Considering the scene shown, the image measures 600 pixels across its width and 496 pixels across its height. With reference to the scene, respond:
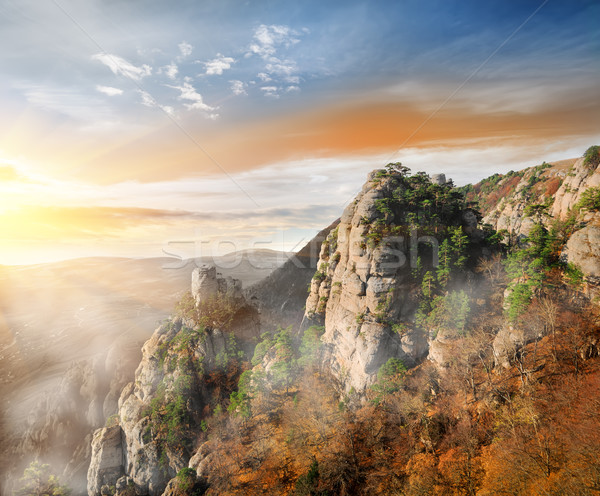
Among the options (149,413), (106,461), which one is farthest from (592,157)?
(106,461)

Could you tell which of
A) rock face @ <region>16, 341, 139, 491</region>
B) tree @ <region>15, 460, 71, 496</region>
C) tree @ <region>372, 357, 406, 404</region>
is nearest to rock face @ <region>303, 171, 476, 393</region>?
tree @ <region>372, 357, 406, 404</region>

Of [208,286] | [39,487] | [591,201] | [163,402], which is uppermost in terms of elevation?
[591,201]

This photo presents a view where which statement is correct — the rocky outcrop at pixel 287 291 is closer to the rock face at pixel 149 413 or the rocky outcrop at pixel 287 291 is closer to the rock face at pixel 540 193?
the rock face at pixel 149 413

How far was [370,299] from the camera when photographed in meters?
40.6

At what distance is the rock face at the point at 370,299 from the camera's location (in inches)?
1518

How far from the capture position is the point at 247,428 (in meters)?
43.3

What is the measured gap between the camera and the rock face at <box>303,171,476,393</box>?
38562mm

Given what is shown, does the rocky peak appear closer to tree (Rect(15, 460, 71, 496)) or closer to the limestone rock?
the limestone rock

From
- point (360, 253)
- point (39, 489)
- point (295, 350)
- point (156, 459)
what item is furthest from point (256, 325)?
point (39, 489)

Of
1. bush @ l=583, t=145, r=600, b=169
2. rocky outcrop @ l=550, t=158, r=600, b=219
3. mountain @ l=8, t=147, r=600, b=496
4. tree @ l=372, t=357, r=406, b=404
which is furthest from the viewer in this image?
bush @ l=583, t=145, r=600, b=169

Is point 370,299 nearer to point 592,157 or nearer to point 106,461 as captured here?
point 592,157

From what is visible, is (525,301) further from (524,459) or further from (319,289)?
(319,289)

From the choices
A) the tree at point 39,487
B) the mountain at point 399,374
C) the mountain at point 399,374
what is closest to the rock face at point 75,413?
the tree at point 39,487

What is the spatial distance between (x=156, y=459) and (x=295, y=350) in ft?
103
